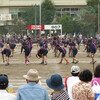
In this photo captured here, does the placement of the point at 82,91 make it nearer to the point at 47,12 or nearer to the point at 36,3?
the point at 47,12

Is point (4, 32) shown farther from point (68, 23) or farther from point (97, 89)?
point (97, 89)

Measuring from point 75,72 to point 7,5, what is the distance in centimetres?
7286

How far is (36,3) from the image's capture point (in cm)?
7638

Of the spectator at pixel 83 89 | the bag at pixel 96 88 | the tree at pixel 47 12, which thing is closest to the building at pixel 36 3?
the tree at pixel 47 12

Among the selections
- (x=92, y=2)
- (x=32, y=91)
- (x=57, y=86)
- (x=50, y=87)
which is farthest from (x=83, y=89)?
(x=92, y=2)

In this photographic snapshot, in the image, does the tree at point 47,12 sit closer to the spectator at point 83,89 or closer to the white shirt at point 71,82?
the white shirt at point 71,82

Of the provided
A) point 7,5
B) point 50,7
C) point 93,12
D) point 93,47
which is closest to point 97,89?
point 93,47

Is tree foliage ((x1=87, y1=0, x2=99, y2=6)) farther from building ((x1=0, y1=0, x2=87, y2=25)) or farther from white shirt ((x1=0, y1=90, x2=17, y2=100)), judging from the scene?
Result: white shirt ((x1=0, y1=90, x2=17, y2=100))

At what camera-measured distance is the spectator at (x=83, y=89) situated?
17.0ft

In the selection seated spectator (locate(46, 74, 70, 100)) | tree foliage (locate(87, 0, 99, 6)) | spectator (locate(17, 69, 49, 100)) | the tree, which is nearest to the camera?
spectator (locate(17, 69, 49, 100))

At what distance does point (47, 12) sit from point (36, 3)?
31.5ft

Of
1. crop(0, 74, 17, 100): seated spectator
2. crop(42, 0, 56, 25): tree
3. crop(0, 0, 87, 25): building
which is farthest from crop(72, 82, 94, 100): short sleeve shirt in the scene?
crop(0, 0, 87, 25): building

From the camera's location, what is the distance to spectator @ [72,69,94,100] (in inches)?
204

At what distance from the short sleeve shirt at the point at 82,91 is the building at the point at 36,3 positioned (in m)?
70.9
